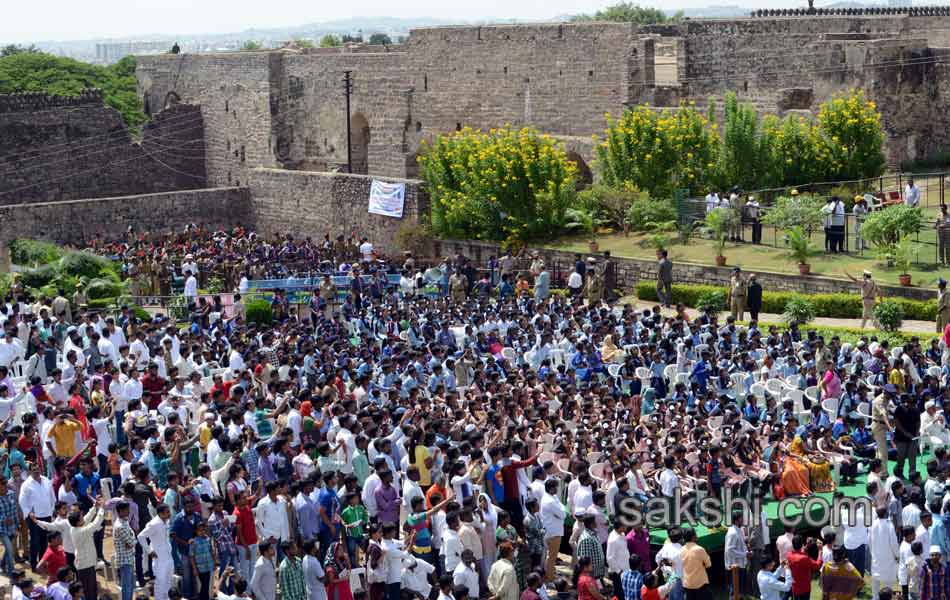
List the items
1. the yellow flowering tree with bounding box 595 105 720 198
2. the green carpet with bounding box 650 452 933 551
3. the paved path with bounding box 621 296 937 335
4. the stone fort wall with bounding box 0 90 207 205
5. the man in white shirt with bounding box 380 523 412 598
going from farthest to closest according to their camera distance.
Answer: the stone fort wall with bounding box 0 90 207 205, the yellow flowering tree with bounding box 595 105 720 198, the paved path with bounding box 621 296 937 335, the green carpet with bounding box 650 452 933 551, the man in white shirt with bounding box 380 523 412 598

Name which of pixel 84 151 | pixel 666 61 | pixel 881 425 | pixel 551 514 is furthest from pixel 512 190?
pixel 84 151

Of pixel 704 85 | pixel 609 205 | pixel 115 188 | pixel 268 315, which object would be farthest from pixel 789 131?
pixel 115 188

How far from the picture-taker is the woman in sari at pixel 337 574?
15.0 meters

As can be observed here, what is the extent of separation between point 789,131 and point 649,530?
21769 millimetres

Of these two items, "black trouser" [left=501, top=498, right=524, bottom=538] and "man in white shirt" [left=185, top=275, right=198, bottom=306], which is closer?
"black trouser" [left=501, top=498, right=524, bottom=538]

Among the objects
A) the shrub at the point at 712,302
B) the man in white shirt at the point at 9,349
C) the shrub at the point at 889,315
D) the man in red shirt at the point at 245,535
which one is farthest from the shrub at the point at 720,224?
the man in red shirt at the point at 245,535

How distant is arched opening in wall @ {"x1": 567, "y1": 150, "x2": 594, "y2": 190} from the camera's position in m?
42.6

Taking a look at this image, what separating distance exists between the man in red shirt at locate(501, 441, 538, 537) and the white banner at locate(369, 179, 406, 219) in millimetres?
23556

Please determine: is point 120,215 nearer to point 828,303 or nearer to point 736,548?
point 828,303

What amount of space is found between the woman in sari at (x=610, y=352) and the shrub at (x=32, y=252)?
19517mm

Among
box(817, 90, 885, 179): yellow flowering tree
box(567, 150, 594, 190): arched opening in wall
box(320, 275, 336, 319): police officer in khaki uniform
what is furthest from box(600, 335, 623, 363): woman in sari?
box(567, 150, 594, 190): arched opening in wall

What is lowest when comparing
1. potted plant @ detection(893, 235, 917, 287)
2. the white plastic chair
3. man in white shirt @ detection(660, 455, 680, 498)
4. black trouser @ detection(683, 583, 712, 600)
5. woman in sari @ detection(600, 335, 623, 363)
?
black trouser @ detection(683, 583, 712, 600)

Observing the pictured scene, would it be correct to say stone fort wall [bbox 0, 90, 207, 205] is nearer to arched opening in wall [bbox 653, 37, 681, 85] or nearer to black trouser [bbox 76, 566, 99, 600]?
arched opening in wall [bbox 653, 37, 681, 85]

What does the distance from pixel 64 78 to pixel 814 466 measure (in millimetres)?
66122
